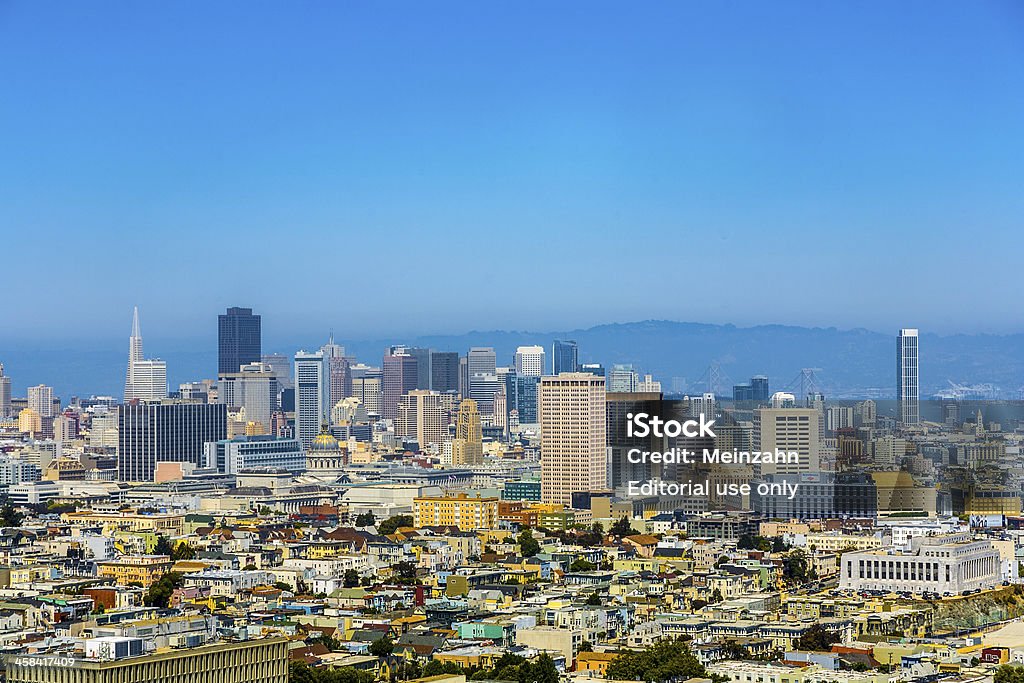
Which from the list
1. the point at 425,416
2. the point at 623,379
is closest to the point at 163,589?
the point at 623,379

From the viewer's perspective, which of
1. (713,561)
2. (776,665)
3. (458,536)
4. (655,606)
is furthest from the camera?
(458,536)

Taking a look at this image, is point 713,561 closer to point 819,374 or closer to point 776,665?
point 776,665

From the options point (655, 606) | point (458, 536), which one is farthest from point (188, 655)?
point (458, 536)

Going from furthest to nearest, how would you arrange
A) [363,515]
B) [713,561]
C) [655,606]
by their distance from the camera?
[363,515] → [713,561] → [655,606]

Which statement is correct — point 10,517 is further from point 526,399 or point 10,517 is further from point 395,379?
Answer: point 395,379

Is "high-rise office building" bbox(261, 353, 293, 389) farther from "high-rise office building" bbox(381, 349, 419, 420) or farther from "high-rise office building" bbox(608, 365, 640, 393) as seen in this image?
"high-rise office building" bbox(608, 365, 640, 393)

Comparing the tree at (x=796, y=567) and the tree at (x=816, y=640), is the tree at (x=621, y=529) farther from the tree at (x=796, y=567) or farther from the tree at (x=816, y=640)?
the tree at (x=816, y=640)

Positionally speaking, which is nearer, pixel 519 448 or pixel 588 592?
pixel 588 592
